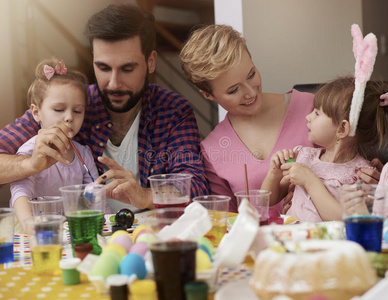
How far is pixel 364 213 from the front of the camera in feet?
3.61

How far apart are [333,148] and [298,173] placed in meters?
0.20

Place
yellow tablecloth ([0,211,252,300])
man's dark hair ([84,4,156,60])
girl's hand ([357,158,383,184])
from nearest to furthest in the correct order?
yellow tablecloth ([0,211,252,300]) → girl's hand ([357,158,383,184]) → man's dark hair ([84,4,156,60])

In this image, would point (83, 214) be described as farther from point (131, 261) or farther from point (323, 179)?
point (323, 179)

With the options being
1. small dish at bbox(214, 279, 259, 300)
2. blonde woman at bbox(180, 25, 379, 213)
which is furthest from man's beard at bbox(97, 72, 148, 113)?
small dish at bbox(214, 279, 259, 300)

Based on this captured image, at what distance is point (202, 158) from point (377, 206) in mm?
1291

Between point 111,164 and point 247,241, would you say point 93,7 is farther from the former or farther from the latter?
point 247,241

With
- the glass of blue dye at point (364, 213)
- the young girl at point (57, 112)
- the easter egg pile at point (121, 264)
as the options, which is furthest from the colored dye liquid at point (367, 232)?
the young girl at point (57, 112)

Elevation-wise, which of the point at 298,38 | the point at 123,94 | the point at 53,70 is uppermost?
the point at 298,38

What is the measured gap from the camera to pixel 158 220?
1.03 metres

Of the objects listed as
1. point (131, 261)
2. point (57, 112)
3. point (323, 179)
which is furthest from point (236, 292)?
point (57, 112)

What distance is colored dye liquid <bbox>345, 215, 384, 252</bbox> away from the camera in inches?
42.1

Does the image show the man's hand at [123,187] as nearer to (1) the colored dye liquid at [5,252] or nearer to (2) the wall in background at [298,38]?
(1) the colored dye liquid at [5,252]

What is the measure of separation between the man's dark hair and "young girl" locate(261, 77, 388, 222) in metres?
0.98

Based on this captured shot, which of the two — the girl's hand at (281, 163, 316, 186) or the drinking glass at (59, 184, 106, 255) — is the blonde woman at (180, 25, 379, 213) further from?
the drinking glass at (59, 184, 106, 255)
